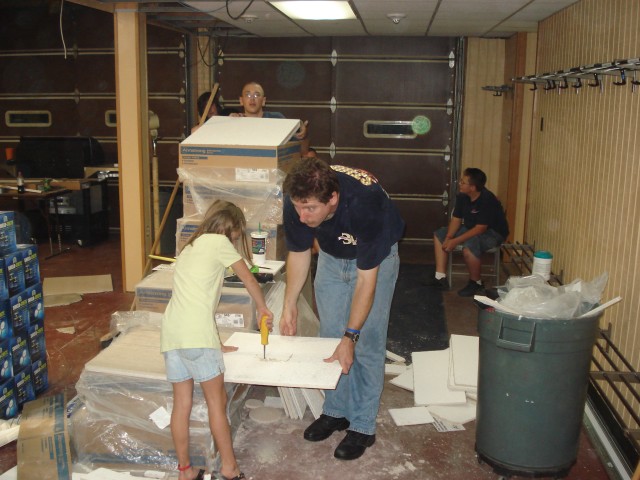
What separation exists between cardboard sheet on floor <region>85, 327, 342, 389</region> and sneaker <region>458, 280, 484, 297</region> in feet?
10.9

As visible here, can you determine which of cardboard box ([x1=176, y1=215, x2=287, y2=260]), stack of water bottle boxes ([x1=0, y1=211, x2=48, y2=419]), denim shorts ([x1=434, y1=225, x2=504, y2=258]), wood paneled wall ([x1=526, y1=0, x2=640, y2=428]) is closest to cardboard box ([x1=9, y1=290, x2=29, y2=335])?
stack of water bottle boxes ([x1=0, y1=211, x2=48, y2=419])

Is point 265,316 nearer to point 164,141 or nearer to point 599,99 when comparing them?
point 599,99

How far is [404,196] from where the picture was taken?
856cm

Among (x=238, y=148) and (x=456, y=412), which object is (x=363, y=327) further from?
(x=238, y=148)

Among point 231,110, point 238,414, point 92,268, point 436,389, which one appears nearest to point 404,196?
point 231,110

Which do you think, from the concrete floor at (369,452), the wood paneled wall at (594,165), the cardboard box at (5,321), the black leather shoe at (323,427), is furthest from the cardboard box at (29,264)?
the wood paneled wall at (594,165)

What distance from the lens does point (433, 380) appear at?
4.16 m

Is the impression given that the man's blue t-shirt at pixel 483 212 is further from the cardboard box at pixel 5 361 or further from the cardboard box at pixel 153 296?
the cardboard box at pixel 5 361

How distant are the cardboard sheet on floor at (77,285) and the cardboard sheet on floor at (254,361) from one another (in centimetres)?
285

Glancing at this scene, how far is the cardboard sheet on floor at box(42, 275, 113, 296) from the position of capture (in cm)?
616

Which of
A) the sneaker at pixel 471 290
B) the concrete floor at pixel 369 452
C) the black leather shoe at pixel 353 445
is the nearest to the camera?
the concrete floor at pixel 369 452

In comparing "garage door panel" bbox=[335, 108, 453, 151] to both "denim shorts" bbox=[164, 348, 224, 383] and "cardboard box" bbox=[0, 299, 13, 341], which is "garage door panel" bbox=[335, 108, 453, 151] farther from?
"denim shorts" bbox=[164, 348, 224, 383]

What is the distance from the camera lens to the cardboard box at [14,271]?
3.61 metres

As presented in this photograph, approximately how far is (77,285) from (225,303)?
118 inches
